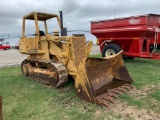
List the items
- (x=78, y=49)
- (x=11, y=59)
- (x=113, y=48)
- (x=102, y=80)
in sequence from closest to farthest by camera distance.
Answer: (x=102, y=80) < (x=78, y=49) < (x=113, y=48) < (x=11, y=59)

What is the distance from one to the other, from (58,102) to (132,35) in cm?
517

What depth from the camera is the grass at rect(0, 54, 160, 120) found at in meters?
3.81

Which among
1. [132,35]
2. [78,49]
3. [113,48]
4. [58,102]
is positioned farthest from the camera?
[113,48]

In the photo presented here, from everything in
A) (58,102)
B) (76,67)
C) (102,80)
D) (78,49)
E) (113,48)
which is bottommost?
(58,102)

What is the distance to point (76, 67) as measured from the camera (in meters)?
5.18

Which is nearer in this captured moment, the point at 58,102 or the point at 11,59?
the point at 58,102

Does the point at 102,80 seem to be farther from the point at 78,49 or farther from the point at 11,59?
the point at 11,59

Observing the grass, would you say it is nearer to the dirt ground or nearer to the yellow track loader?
the yellow track loader

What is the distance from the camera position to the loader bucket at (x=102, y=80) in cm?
424

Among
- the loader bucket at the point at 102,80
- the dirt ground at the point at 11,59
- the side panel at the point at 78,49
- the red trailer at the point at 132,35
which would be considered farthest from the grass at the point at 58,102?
the dirt ground at the point at 11,59

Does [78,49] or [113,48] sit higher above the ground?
[78,49]

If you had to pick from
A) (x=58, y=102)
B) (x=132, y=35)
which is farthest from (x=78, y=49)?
(x=132, y=35)

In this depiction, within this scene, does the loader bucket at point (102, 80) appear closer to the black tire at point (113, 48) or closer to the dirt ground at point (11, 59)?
the black tire at point (113, 48)

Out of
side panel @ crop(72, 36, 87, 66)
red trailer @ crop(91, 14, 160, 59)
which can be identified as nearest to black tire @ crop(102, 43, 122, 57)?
red trailer @ crop(91, 14, 160, 59)
